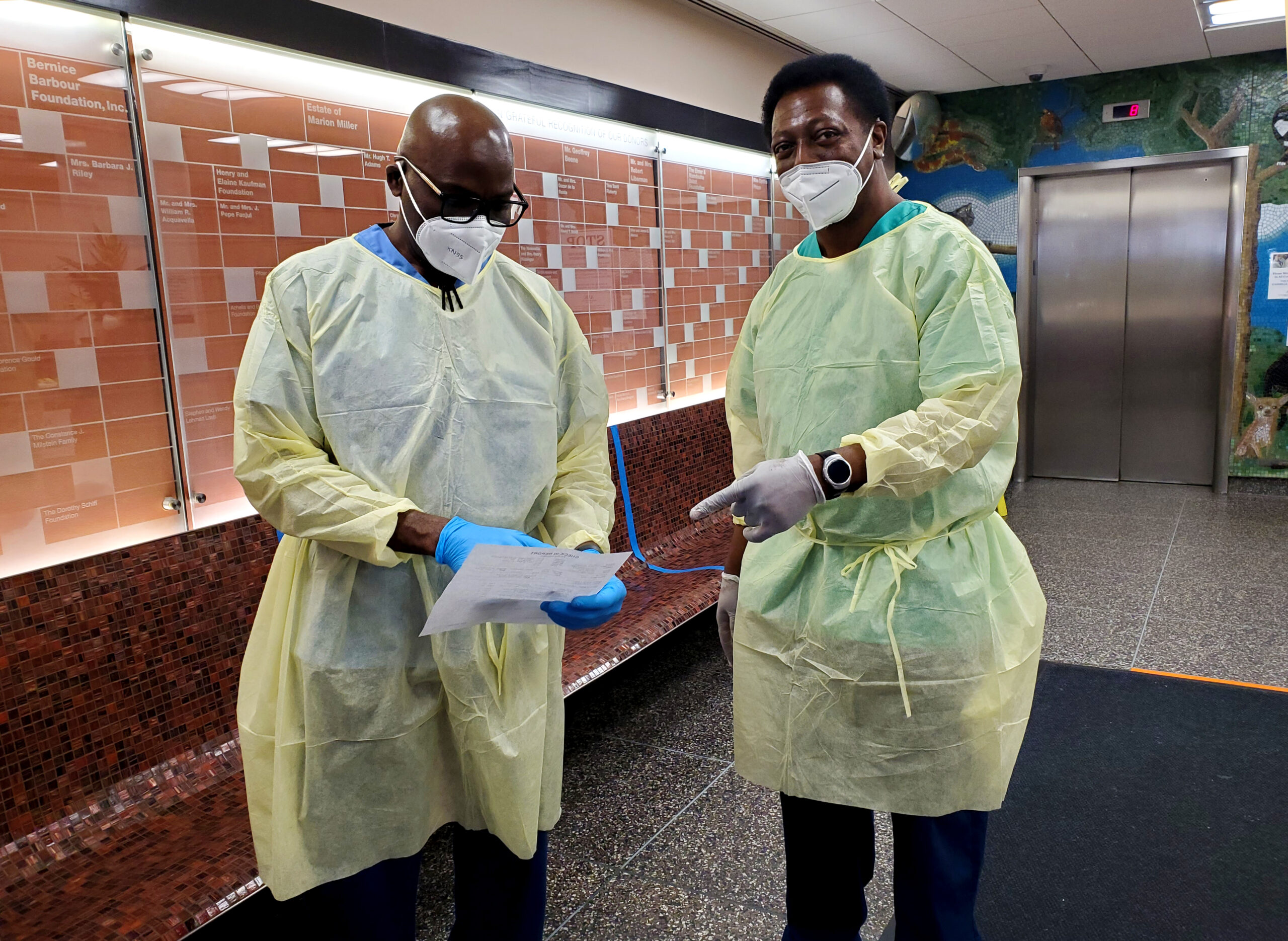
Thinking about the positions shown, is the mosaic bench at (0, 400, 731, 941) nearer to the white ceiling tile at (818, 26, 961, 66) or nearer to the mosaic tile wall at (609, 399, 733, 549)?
the mosaic tile wall at (609, 399, 733, 549)

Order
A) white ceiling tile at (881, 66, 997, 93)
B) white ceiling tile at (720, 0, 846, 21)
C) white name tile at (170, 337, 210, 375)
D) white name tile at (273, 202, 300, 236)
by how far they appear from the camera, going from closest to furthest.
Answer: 1. white name tile at (170, 337, 210, 375)
2. white name tile at (273, 202, 300, 236)
3. white ceiling tile at (720, 0, 846, 21)
4. white ceiling tile at (881, 66, 997, 93)

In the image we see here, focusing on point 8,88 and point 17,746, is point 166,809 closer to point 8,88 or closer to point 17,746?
point 17,746

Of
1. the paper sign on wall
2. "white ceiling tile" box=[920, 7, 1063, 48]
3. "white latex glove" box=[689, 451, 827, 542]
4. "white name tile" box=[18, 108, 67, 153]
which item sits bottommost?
"white latex glove" box=[689, 451, 827, 542]

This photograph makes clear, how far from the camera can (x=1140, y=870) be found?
2.21m

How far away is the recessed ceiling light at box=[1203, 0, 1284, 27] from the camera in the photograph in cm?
472

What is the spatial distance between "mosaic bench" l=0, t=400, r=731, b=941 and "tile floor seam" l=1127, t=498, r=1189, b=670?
2.26 m

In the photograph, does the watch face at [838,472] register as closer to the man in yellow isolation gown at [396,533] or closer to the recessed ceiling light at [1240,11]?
the man in yellow isolation gown at [396,533]

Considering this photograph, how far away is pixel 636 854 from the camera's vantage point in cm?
239

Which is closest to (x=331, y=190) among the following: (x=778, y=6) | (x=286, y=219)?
(x=286, y=219)

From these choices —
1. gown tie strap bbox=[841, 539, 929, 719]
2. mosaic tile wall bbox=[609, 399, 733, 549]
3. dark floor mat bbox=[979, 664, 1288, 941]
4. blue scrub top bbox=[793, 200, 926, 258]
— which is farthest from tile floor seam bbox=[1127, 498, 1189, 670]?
blue scrub top bbox=[793, 200, 926, 258]

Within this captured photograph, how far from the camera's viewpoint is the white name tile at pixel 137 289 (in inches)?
87.9

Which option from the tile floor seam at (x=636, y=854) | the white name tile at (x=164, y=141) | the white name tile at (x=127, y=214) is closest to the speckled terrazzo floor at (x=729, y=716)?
the tile floor seam at (x=636, y=854)

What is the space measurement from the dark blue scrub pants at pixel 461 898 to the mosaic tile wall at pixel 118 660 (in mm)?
747

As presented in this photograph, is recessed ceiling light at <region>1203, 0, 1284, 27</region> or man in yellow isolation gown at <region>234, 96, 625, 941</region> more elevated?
recessed ceiling light at <region>1203, 0, 1284, 27</region>
